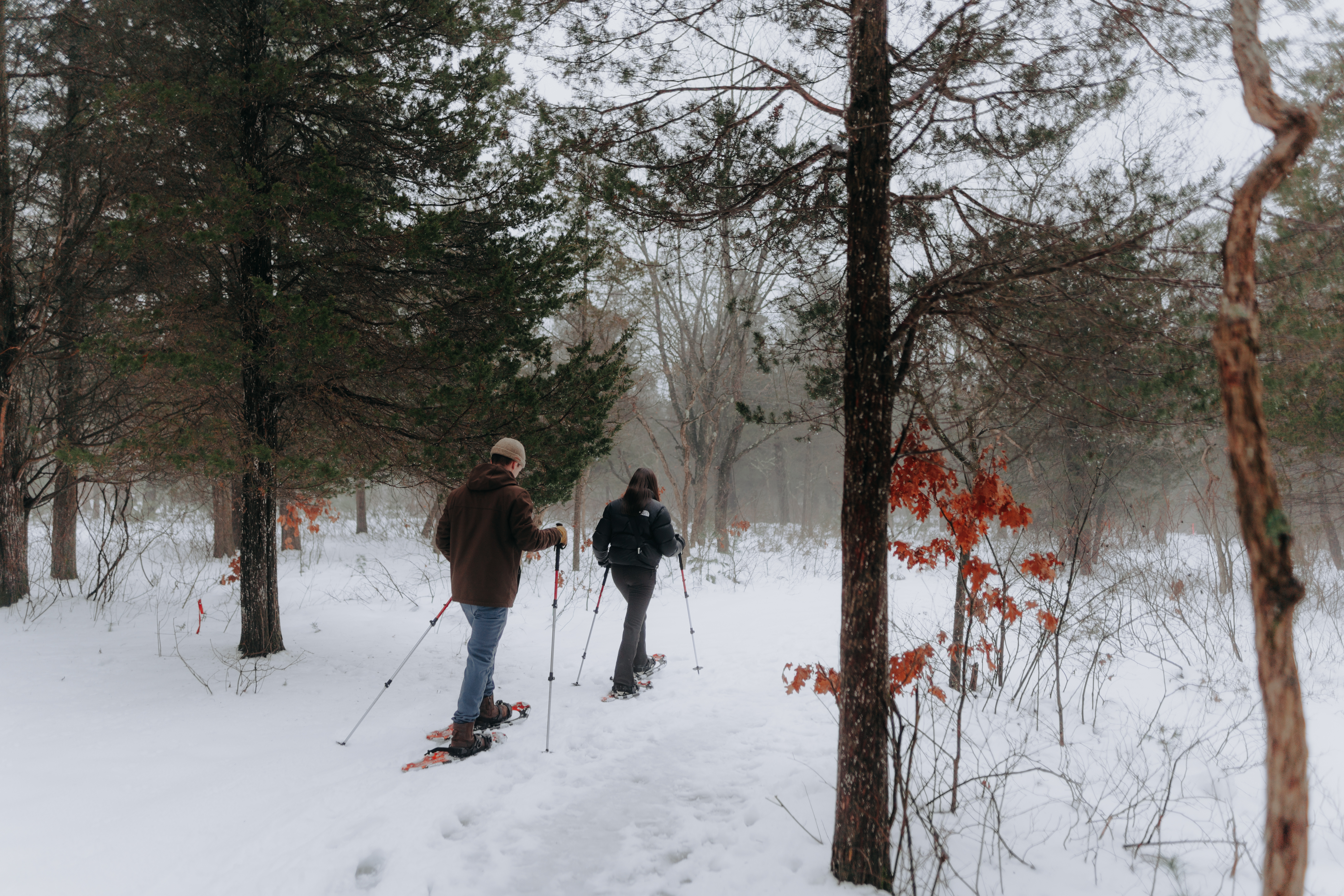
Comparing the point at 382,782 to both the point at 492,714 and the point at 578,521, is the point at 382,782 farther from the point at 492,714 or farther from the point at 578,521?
the point at 578,521

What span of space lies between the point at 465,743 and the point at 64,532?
9136 mm

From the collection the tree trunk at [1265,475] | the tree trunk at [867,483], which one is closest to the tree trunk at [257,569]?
the tree trunk at [867,483]

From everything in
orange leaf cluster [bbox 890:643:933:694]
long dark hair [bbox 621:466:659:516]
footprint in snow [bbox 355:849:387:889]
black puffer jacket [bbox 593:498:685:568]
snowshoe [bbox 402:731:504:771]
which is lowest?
snowshoe [bbox 402:731:504:771]

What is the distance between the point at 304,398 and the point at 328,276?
1157 mm

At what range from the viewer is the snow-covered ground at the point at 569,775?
3.41 m

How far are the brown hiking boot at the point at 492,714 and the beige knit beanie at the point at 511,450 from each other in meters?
1.90

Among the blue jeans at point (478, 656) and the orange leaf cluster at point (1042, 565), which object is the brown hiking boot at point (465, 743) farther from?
the orange leaf cluster at point (1042, 565)

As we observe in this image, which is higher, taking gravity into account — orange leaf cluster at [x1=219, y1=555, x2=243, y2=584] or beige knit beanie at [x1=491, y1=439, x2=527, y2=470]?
beige knit beanie at [x1=491, y1=439, x2=527, y2=470]

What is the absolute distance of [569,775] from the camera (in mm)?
4602

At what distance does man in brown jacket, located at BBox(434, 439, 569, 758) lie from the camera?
4926mm

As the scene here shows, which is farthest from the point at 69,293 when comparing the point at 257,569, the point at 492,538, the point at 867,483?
the point at 867,483

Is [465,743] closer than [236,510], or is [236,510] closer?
[465,743]

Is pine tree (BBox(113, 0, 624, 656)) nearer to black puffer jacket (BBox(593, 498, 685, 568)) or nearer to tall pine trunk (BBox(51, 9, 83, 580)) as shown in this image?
black puffer jacket (BBox(593, 498, 685, 568))

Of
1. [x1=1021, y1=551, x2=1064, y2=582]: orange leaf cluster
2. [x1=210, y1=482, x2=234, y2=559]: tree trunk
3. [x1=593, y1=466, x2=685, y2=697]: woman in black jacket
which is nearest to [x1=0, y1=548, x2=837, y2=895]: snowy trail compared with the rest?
[x1=593, y1=466, x2=685, y2=697]: woman in black jacket
